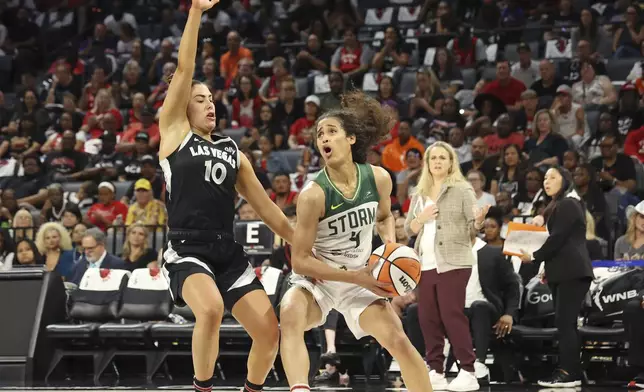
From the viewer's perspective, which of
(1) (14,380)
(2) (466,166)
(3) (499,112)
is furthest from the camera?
(3) (499,112)

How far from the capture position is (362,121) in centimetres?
577

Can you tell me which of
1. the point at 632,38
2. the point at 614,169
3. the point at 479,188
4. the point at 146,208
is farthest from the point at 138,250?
the point at 632,38

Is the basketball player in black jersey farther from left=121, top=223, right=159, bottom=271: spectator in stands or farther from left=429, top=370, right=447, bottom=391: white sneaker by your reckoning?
left=121, top=223, right=159, bottom=271: spectator in stands

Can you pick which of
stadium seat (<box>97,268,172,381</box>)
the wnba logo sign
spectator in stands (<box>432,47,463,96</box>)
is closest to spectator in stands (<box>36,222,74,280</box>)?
stadium seat (<box>97,268,172,381</box>)

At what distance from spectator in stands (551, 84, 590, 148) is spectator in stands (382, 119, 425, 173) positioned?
167cm

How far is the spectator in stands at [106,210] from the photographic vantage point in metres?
12.2

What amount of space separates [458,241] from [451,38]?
6.88m

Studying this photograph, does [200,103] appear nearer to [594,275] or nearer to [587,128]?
[594,275]

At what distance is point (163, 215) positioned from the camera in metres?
12.0

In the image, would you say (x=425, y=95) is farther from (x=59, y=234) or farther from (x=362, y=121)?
(x=362, y=121)

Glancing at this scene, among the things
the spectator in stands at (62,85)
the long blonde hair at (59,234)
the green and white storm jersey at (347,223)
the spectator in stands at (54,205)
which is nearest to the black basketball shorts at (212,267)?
the green and white storm jersey at (347,223)

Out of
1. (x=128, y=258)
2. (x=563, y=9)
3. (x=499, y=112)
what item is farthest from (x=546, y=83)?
(x=128, y=258)

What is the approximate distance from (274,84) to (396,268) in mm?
9681

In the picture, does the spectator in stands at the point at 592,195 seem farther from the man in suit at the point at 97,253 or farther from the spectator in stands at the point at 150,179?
the spectator in stands at the point at 150,179
